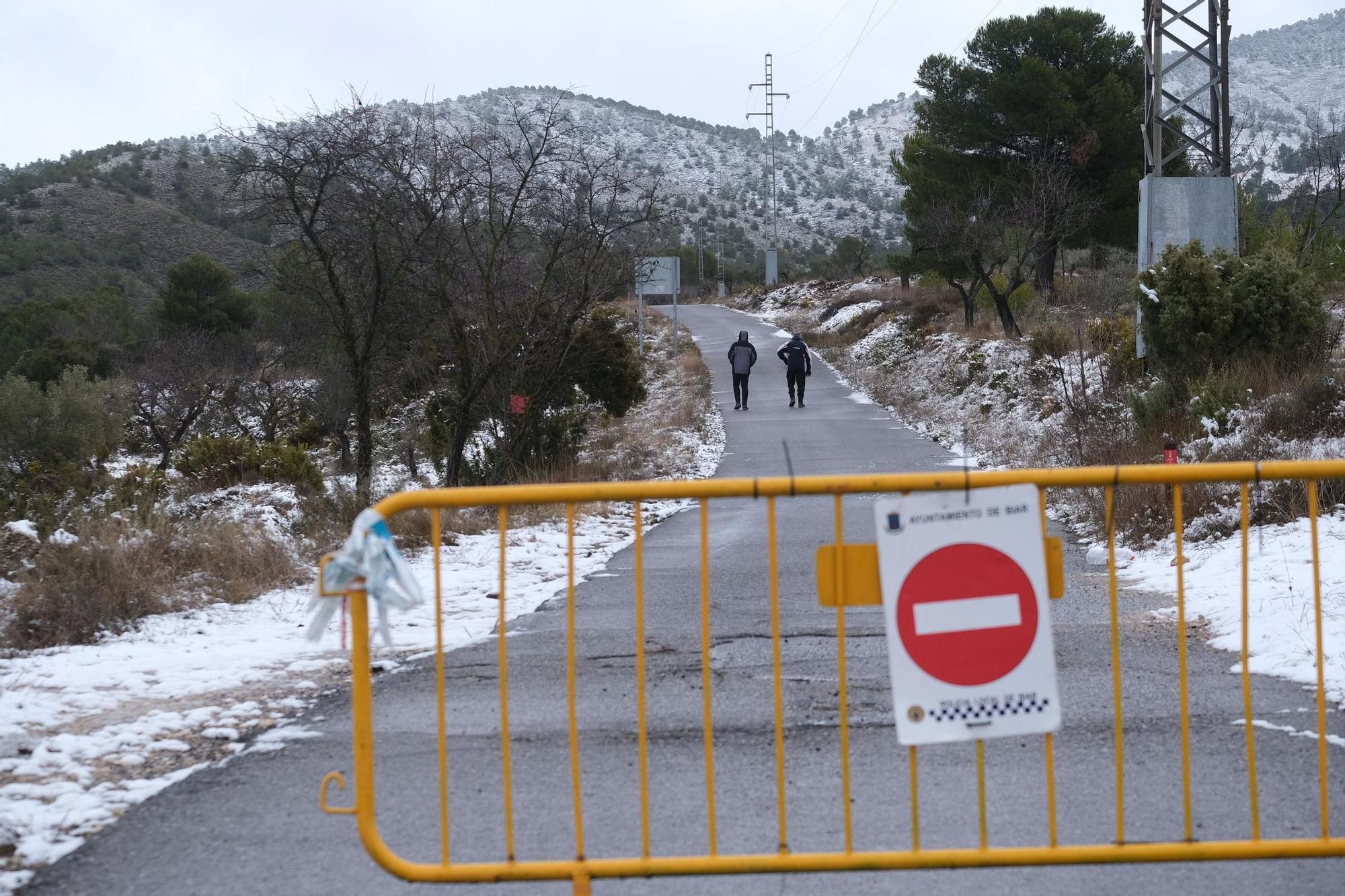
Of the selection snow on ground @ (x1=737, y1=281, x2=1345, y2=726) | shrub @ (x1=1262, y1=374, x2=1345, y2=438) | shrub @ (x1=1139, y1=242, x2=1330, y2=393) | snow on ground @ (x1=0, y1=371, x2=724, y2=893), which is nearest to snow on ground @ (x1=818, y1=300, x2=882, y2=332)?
snow on ground @ (x1=737, y1=281, x2=1345, y2=726)

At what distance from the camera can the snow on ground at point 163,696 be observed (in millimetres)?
4250

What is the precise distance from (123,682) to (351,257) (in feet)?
29.8

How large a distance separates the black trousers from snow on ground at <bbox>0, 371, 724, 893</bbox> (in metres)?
18.3

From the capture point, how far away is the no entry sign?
3.28m

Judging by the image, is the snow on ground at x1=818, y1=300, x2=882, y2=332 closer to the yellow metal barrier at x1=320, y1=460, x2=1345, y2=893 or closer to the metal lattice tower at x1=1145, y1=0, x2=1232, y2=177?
the metal lattice tower at x1=1145, y1=0, x2=1232, y2=177

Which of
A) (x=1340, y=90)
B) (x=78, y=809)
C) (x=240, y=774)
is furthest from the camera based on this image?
(x=1340, y=90)

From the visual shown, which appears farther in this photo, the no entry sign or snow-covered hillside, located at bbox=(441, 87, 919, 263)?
snow-covered hillside, located at bbox=(441, 87, 919, 263)

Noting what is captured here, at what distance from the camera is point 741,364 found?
2664 centimetres

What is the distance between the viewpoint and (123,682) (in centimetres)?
574

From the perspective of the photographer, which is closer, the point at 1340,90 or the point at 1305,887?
the point at 1305,887

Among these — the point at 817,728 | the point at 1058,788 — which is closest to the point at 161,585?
the point at 817,728

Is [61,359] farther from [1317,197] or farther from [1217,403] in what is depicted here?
[1217,403]

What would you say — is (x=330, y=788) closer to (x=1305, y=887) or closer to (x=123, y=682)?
(x=123, y=682)

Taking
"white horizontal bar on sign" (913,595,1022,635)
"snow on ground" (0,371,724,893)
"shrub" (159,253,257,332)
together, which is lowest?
"snow on ground" (0,371,724,893)
